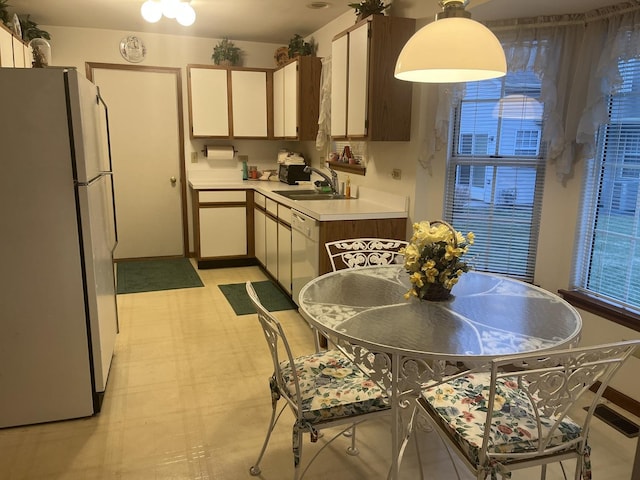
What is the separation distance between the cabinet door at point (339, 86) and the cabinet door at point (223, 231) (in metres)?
1.73

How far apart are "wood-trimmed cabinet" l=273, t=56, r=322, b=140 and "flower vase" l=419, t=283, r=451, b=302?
9.99 ft

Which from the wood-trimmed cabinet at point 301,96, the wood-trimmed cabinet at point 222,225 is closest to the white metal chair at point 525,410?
the wood-trimmed cabinet at point 301,96

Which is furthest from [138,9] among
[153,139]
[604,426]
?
[604,426]

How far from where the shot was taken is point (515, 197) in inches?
121

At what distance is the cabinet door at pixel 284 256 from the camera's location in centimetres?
397

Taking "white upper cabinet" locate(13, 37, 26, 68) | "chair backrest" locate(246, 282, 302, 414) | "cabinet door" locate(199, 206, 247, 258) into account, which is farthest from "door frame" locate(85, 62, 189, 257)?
"chair backrest" locate(246, 282, 302, 414)

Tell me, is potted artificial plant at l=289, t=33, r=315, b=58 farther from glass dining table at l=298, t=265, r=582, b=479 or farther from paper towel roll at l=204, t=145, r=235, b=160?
glass dining table at l=298, t=265, r=582, b=479

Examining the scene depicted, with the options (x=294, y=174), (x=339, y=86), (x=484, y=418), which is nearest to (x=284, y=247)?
(x=294, y=174)

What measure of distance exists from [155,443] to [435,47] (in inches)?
80.8

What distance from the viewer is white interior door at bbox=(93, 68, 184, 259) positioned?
204 inches

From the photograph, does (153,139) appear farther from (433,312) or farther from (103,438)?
(433,312)

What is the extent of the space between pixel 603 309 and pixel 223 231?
3556mm

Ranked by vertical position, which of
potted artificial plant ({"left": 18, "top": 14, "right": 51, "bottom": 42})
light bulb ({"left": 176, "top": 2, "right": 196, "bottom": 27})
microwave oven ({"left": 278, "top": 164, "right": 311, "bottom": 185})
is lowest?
microwave oven ({"left": 278, "top": 164, "right": 311, "bottom": 185})

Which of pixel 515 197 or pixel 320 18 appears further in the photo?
pixel 320 18
